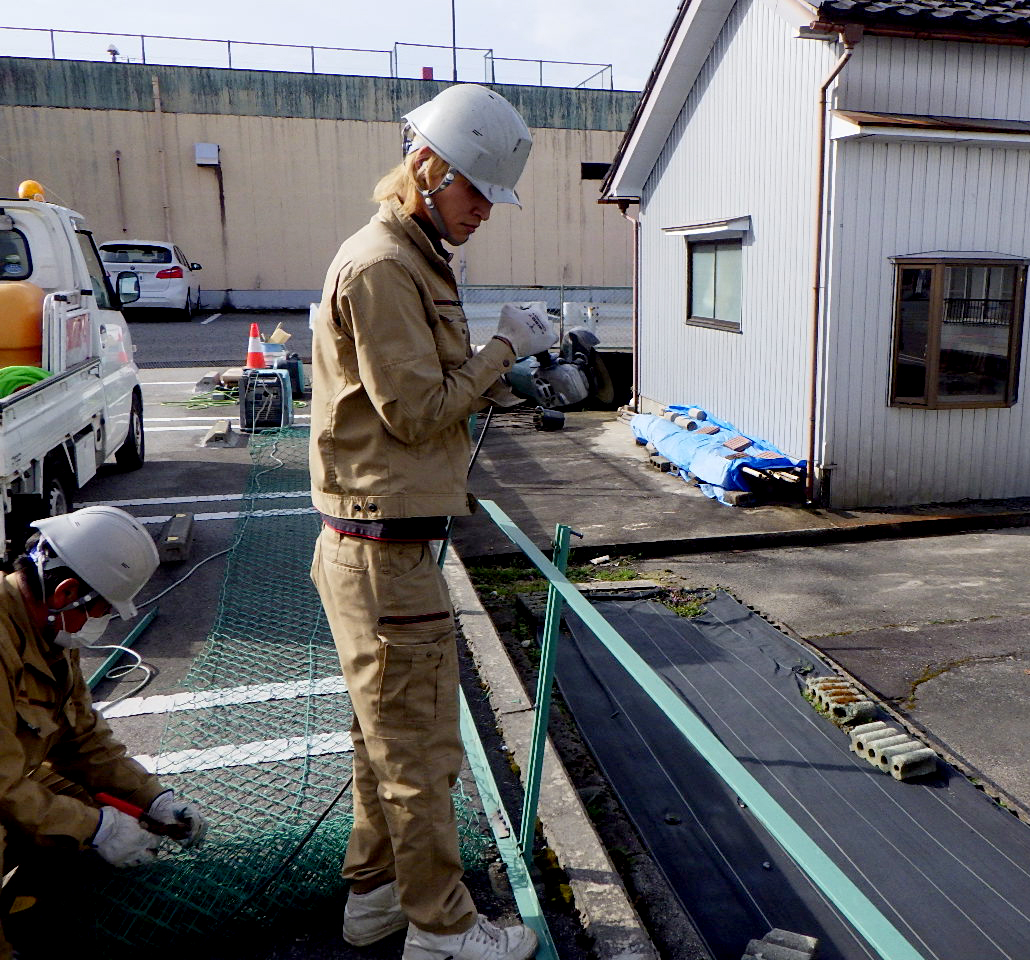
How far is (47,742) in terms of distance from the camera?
2.53 metres

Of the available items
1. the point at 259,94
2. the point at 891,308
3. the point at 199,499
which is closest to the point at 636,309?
the point at 891,308

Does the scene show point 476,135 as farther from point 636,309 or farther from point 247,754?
point 636,309

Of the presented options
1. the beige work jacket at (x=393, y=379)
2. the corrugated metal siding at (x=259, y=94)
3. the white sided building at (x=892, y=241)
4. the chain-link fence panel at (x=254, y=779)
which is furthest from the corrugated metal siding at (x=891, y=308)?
the corrugated metal siding at (x=259, y=94)

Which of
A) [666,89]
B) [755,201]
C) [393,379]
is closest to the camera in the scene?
→ [393,379]

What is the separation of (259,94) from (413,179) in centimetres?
2235

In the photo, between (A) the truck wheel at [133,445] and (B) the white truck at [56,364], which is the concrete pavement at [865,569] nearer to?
(B) the white truck at [56,364]

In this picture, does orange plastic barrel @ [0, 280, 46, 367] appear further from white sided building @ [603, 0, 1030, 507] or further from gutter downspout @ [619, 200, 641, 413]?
gutter downspout @ [619, 200, 641, 413]

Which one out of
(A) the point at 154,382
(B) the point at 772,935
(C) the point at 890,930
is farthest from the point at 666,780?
(A) the point at 154,382

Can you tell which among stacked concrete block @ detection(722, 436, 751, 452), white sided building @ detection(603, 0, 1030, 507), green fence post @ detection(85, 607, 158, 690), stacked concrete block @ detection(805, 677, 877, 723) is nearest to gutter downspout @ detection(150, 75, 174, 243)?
white sided building @ detection(603, 0, 1030, 507)

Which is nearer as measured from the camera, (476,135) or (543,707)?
(476,135)

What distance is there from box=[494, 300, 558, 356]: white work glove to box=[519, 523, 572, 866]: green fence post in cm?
64

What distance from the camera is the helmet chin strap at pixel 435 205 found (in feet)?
7.00

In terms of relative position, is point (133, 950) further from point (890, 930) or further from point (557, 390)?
point (890, 930)

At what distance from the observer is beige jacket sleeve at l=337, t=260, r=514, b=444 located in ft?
6.53
